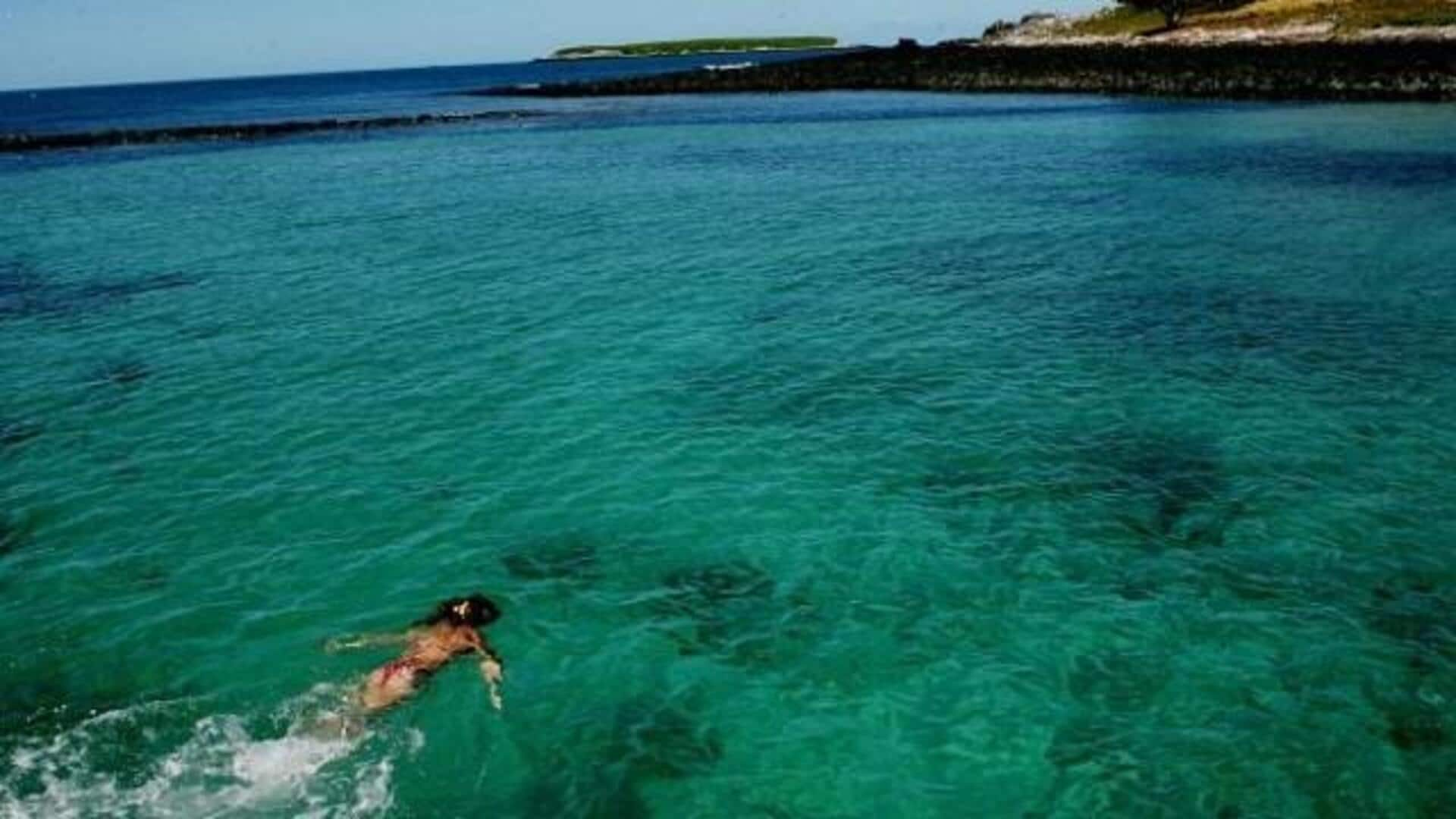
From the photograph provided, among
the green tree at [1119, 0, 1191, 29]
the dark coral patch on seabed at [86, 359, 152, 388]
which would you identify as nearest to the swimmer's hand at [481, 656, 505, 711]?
the dark coral patch on seabed at [86, 359, 152, 388]

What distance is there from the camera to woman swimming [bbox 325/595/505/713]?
13.1m

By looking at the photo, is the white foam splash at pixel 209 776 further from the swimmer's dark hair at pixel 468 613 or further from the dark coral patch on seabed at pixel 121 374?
the dark coral patch on seabed at pixel 121 374

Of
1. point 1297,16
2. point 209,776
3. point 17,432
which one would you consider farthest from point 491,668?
point 1297,16

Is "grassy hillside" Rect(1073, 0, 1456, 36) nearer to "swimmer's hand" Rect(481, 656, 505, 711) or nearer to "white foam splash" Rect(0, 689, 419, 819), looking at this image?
"swimmer's hand" Rect(481, 656, 505, 711)

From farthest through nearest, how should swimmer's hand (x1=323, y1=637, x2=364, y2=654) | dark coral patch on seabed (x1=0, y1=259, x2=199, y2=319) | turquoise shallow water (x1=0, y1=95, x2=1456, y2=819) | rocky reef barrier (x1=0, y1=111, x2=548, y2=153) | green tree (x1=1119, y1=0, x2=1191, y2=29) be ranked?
green tree (x1=1119, y1=0, x2=1191, y2=29) < rocky reef barrier (x1=0, y1=111, x2=548, y2=153) < dark coral patch on seabed (x1=0, y1=259, x2=199, y2=319) < swimmer's hand (x1=323, y1=637, x2=364, y2=654) < turquoise shallow water (x1=0, y1=95, x2=1456, y2=819)

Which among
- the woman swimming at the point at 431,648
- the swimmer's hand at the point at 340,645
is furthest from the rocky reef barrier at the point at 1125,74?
the swimmer's hand at the point at 340,645

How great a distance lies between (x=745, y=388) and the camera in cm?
2366

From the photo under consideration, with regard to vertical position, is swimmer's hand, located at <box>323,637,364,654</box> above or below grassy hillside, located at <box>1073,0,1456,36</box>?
below

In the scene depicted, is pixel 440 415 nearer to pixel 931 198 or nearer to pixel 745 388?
pixel 745 388

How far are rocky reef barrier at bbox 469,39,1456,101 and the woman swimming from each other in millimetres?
73847

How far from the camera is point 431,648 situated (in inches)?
548

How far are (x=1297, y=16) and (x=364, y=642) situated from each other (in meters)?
116

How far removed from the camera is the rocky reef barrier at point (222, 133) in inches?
3895

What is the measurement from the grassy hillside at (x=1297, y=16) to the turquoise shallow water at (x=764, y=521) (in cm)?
6545
